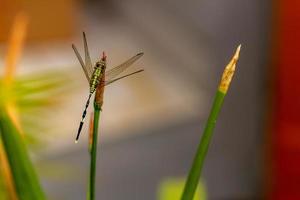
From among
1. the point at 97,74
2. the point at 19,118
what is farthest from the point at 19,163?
the point at 19,118

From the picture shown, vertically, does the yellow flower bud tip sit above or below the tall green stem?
above

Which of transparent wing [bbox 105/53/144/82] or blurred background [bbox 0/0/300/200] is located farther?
blurred background [bbox 0/0/300/200]

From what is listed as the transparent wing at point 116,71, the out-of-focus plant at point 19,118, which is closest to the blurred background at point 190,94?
the out-of-focus plant at point 19,118

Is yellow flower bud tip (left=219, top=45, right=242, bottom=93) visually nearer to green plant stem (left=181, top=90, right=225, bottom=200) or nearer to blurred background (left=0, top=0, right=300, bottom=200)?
green plant stem (left=181, top=90, right=225, bottom=200)

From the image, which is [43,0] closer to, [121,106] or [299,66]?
[121,106]

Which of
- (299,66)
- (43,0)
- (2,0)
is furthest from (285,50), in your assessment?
(2,0)

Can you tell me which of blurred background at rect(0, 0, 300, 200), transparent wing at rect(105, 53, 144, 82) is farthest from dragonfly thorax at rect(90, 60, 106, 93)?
blurred background at rect(0, 0, 300, 200)
